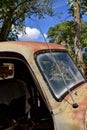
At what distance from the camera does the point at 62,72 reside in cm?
512

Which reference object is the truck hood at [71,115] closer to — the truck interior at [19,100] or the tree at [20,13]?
the truck interior at [19,100]

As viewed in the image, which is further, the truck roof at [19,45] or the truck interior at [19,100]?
the truck interior at [19,100]

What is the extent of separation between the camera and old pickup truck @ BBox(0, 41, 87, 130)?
4223 mm

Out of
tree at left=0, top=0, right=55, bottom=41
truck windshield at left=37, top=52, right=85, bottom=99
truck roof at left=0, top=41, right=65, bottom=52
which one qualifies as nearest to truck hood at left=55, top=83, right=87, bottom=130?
truck windshield at left=37, top=52, right=85, bottom=99

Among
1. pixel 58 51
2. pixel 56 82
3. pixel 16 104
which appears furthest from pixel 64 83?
pixel 16 104

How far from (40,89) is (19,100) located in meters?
1.62

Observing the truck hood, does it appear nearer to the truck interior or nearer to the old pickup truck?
the old pickup truck

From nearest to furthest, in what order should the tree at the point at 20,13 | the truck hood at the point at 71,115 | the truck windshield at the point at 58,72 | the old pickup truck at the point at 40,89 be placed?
the truck hood at the point at 71,115 < the old pickup truck at the point at 40,89 < the truck windshield at the point at 58,72 < the tree at the point at 20,13

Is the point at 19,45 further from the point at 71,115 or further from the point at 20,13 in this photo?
the point at 20,13

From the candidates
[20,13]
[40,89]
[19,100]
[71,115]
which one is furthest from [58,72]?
[20,13]

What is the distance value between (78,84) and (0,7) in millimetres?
17507

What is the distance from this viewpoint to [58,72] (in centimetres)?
491

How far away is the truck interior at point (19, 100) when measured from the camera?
18.1 feet

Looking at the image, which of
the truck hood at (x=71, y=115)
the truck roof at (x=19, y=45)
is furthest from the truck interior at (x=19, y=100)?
the truck hood at (x=71, y=115)
